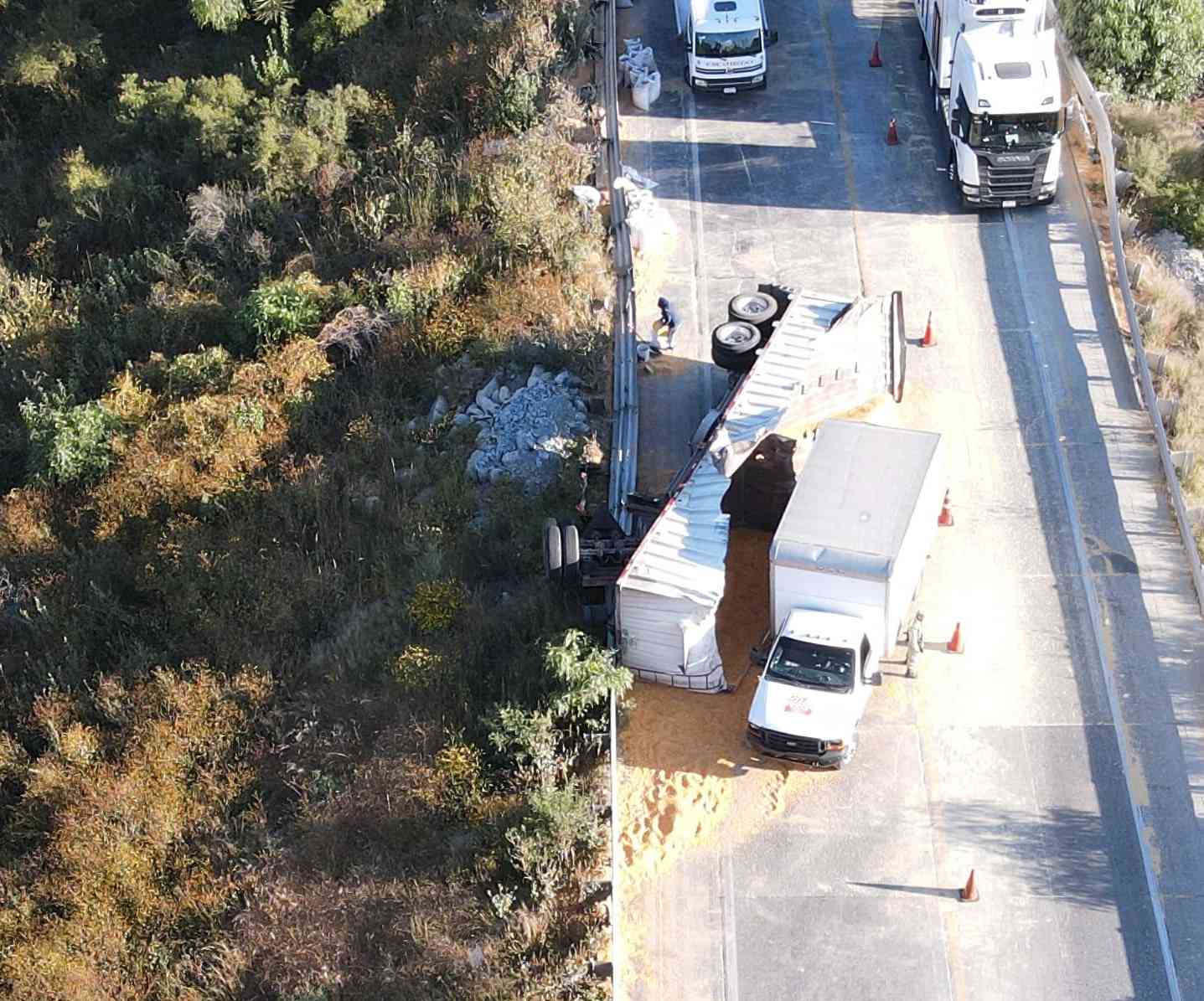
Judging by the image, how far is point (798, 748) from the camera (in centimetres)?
1662

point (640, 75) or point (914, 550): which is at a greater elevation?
point (640, 75)

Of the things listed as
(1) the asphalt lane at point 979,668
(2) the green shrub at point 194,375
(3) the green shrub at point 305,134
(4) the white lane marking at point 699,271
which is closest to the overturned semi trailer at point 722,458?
(1) the asphalt lane at point 979,668

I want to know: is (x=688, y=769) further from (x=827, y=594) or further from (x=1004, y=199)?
(x=1004, y=199)

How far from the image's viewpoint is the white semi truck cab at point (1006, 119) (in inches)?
982

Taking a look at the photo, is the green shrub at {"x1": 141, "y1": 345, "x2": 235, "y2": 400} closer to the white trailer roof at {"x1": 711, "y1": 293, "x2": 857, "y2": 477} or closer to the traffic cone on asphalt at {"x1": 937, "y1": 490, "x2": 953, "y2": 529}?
the white trailer roof at {"x1": 711, "y1": 293, "x2": 857, "y2": 477}

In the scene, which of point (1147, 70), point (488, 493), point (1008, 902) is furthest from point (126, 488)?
point (1147, 70)

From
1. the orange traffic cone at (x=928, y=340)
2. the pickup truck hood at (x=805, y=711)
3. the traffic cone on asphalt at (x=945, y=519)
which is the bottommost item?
the traffic cone on asphalt at (x=945, y=519)

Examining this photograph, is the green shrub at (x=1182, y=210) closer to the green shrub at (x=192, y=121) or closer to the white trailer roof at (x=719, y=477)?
the white trailer roof at (x=719, y=477)

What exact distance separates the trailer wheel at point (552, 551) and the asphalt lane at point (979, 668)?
2.28 metres

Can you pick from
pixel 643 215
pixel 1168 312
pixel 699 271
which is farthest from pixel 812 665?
pixel 643 215

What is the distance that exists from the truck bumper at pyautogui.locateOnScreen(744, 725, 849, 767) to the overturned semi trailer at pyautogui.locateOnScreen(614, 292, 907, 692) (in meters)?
1.34

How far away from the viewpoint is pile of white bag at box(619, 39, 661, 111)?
2978 cm

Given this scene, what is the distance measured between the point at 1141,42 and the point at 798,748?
66.1ft

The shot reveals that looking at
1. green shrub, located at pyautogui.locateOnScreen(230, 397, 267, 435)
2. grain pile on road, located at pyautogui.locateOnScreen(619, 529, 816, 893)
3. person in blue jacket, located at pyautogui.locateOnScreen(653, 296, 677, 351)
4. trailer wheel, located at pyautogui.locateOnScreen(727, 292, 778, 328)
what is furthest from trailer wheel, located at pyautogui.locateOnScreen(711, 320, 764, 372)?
green shrub, located at pyautogui.locateOnScreen(230, 397, 267, 435)
